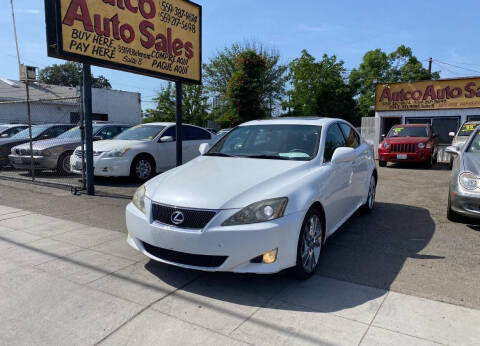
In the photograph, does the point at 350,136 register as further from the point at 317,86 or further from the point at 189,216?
the point at 317,86

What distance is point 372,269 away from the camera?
3.70 m

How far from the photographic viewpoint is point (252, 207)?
10.0ft

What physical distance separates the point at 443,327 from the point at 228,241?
169 centimetres

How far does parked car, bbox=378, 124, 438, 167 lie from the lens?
12.2 meters

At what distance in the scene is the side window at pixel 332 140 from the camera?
4250 millimetres

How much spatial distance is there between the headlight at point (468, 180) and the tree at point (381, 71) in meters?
38.3

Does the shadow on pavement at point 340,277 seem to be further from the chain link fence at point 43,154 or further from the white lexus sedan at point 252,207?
the chain link fence at point 43,154

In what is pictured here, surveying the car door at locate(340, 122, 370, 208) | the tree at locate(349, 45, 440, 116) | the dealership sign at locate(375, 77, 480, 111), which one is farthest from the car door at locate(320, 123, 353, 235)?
the tree at locate(349, 45, 440, 116)

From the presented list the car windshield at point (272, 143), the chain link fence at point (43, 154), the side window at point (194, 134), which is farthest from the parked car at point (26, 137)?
the car windshield at point (272, 143)

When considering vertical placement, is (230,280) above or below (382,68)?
below

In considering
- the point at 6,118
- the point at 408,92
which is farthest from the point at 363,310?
the point at 6,118

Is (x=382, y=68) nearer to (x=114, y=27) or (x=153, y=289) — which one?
(x=114, y=27)

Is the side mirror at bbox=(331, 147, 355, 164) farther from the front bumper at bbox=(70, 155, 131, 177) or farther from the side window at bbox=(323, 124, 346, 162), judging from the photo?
the front bumper at bbox=(70, 155, 131, 177)

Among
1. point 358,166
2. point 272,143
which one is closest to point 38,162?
point 272,143
